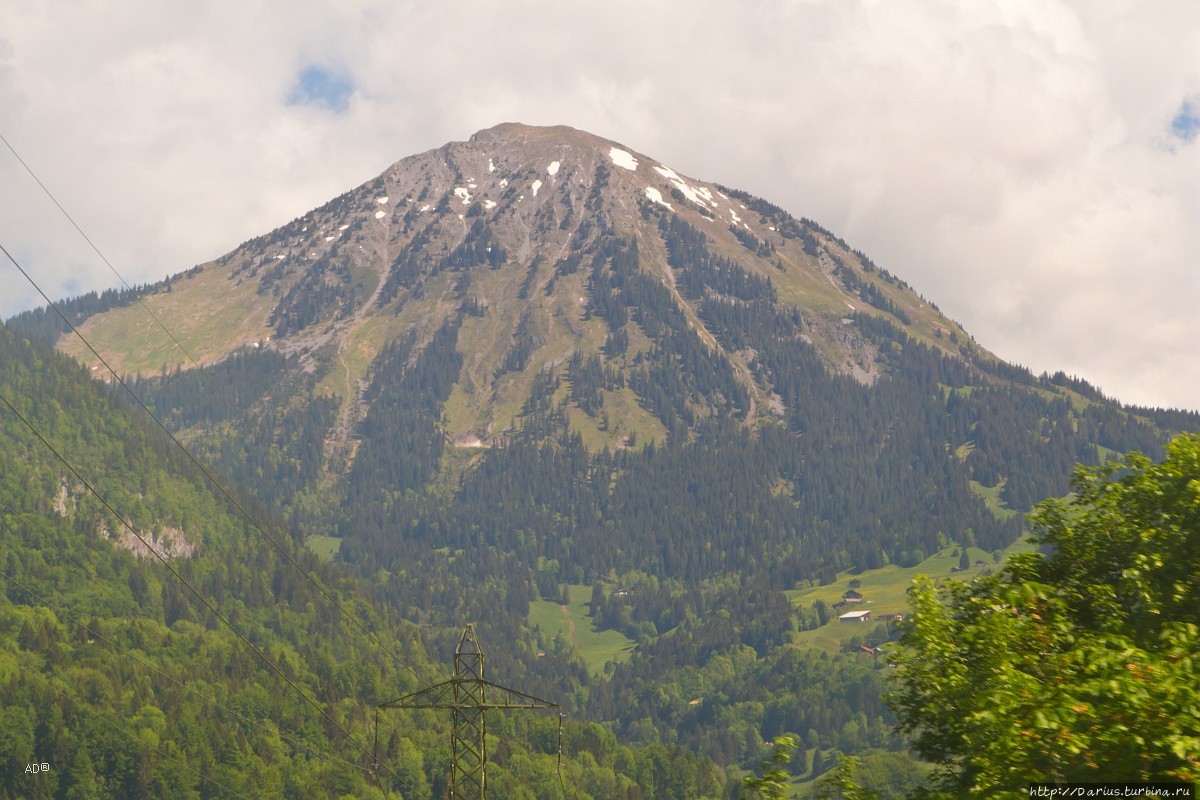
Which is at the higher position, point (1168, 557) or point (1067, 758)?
point (1168, 557)

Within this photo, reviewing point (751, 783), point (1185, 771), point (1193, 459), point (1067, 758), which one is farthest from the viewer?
point (1193, 459)

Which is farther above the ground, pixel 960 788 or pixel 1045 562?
pixel 1045 562

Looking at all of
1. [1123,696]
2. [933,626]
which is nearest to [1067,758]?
[1123,696]

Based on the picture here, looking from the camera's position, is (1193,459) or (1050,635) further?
(1193,459)

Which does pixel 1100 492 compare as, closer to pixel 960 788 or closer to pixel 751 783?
pixel 960 788

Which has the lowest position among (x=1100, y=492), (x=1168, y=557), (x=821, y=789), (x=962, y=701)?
(x=821, y=789)

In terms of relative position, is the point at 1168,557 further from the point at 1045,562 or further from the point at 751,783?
the point at 751,783

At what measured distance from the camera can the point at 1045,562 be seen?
46.5 metres

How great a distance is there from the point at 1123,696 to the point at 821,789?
1076 cm

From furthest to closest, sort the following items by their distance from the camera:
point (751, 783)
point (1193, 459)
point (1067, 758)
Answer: point (1193, 459), point (751, 783), point (1067, 758)

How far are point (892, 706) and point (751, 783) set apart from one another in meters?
8.95

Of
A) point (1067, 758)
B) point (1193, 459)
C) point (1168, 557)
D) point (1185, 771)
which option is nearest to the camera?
point (1185, 771)

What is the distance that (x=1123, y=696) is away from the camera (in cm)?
2869

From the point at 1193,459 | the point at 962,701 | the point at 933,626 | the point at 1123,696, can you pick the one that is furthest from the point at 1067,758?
the point at 1193,459
